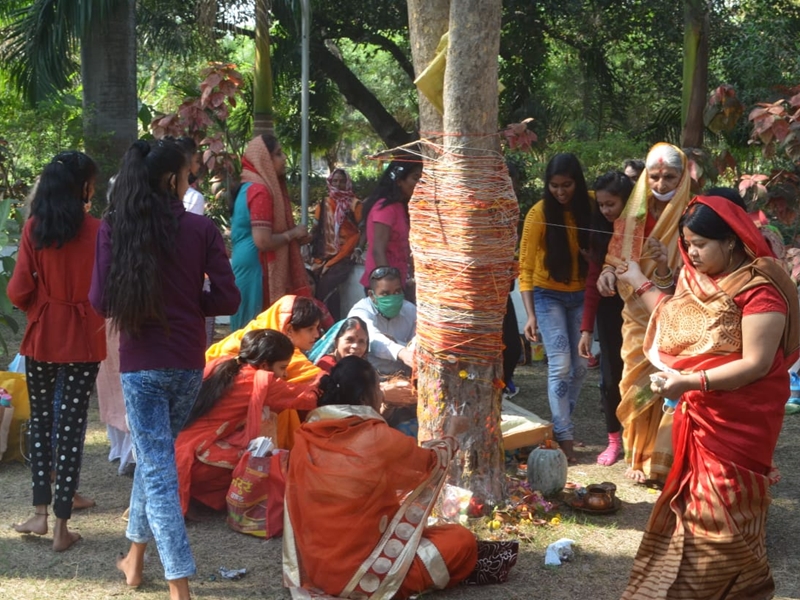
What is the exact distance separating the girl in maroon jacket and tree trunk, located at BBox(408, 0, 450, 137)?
1.57 metres

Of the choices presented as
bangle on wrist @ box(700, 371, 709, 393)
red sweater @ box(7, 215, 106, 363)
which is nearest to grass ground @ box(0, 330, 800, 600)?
red sweater @ box(7, 215, 106, 363)

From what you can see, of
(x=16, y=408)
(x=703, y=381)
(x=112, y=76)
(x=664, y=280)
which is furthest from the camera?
(x=112, y=76)

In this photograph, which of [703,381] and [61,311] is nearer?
[703,381]

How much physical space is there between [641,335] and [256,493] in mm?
2113

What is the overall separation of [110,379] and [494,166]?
8.03 feet

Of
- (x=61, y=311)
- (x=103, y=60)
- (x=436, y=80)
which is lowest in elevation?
(x=61, y=311)

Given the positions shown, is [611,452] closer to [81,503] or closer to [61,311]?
[81,503]

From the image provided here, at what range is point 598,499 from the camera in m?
4.55

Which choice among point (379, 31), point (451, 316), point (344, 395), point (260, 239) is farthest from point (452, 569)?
point (379, 31)

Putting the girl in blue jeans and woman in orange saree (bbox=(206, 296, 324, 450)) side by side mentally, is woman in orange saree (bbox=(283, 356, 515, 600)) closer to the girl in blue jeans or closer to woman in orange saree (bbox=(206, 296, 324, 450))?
the girl in blue jeans

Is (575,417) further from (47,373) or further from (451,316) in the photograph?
(47,373)

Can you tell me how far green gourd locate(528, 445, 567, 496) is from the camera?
468cm

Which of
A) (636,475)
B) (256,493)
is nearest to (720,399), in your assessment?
(636,475)

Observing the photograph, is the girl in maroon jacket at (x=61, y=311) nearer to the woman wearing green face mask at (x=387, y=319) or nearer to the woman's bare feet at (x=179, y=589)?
the woman's bare feet at (x=179, y=589)
